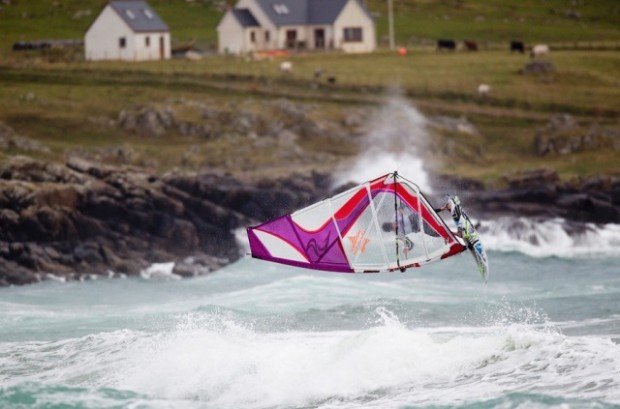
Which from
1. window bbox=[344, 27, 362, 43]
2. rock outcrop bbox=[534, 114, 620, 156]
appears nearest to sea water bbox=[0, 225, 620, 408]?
rock outcrop bbox=[534, 114, 620, 156]

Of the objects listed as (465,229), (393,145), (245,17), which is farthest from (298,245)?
(245,17)

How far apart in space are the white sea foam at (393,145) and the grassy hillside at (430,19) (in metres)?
23.5

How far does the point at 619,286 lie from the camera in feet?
180

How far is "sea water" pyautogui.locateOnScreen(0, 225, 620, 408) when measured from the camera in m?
37.1

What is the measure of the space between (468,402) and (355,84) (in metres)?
52.8

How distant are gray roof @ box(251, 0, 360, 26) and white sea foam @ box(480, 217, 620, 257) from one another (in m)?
37.6

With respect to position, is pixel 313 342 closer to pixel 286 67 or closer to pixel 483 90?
pixel 483 90

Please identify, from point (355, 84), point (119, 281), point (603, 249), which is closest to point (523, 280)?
point (603, 249)

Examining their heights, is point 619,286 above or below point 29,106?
below

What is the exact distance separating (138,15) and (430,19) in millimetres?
26467

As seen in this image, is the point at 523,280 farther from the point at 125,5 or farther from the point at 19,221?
the point at 125,5

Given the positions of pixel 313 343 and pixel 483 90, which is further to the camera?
pixel 483 90

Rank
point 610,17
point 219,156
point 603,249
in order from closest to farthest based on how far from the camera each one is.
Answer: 1. point 603,249
2. point 219,156
3. point 610,17

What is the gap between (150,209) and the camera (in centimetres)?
Answer: 6347
